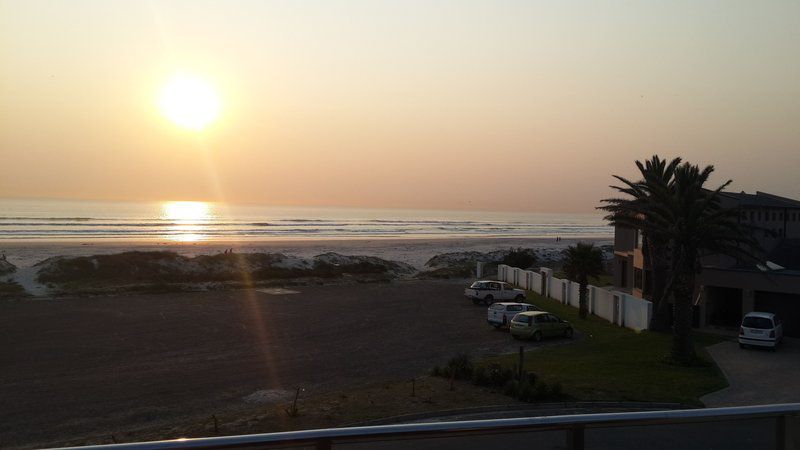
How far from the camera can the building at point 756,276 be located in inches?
1158

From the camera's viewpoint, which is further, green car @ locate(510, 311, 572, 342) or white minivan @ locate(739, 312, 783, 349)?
green car @ locate(510, 311, 572, 342)

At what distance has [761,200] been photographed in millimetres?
39719

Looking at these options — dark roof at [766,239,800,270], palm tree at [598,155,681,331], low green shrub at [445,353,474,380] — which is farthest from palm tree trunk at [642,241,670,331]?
low green shrub at [445,353,474,380]

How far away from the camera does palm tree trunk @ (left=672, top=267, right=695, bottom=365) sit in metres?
23.9

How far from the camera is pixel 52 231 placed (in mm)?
109812

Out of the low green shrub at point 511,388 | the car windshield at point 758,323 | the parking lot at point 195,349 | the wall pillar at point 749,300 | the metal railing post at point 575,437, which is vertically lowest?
the parking lot at point 195,349

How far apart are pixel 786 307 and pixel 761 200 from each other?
12.4 m

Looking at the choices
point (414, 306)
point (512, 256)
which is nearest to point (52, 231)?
point (512, 256)

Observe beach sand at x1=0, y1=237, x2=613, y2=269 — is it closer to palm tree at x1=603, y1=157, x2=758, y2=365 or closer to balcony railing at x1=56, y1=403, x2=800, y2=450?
palm tree at x1=603, y1=157, x2=758, y2=365

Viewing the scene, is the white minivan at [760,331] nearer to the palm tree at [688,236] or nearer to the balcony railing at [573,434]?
the palm tree at [688,236]

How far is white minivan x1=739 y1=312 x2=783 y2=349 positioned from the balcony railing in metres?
25.1

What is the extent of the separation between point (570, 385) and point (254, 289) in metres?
34.8

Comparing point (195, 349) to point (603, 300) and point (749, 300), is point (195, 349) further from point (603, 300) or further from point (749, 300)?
point (749, 300)

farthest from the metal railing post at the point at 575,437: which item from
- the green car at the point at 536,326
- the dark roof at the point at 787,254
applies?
the dark roof at the point at 787,254
